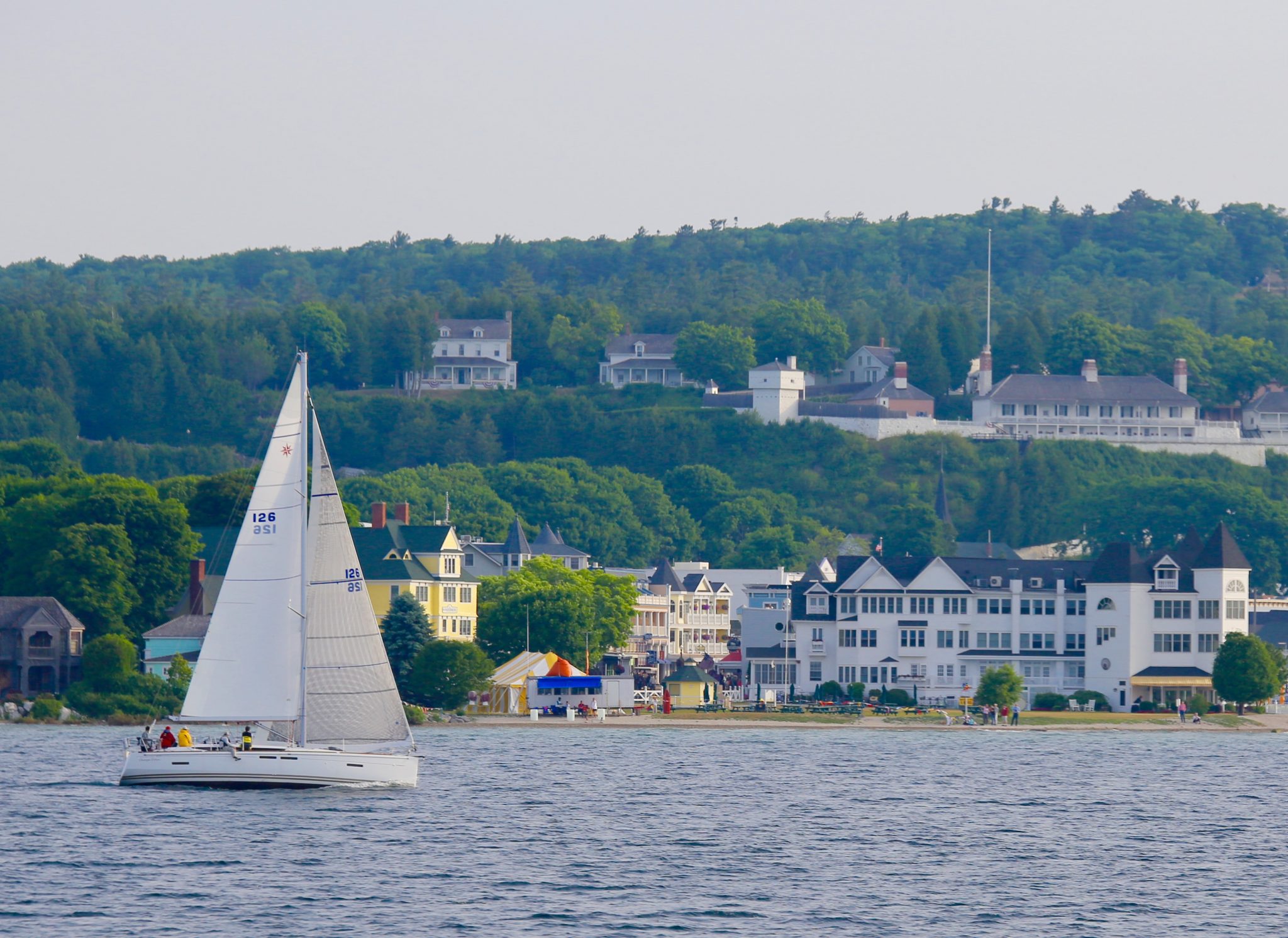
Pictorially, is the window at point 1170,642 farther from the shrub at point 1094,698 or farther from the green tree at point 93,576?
the green tree at point 93,576

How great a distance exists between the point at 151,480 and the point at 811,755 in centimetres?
11841

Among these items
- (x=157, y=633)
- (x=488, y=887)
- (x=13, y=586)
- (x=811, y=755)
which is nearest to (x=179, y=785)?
(x=488, y=887)

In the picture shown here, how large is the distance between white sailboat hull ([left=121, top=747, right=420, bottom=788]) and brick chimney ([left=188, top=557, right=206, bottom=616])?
152ft

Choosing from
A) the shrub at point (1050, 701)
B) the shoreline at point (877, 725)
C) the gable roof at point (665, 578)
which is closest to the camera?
the shoreline at point (877, 725)

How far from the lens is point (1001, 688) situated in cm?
10656

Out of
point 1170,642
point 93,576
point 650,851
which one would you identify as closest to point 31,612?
point 93,576

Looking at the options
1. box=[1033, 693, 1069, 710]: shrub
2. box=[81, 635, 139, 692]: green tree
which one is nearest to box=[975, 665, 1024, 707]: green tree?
box=[1033, 693, 1069, 710]: shrub

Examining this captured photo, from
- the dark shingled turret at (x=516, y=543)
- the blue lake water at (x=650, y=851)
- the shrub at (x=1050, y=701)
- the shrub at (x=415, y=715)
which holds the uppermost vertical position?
the dark shingled turret at (x=516, y=543)

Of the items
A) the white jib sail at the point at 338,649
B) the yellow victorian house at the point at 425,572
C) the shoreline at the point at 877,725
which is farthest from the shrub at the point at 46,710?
the white jib sail at the point at 338,649

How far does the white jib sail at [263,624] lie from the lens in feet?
183

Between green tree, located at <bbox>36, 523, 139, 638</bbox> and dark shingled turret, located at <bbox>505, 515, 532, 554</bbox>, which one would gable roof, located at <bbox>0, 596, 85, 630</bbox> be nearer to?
green tree, located at <bbox>36, 523, 139, 638</bbox>

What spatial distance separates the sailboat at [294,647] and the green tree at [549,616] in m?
53.9

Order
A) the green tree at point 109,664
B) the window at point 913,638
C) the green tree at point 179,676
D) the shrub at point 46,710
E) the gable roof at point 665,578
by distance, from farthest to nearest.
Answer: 1. the gable roof at point 665,578
2. the window at point 913,638
3. the green tree at point 109,664
4. the shrub at point 46,710
5. the green tree at point 179,676

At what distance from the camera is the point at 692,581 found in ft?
515
